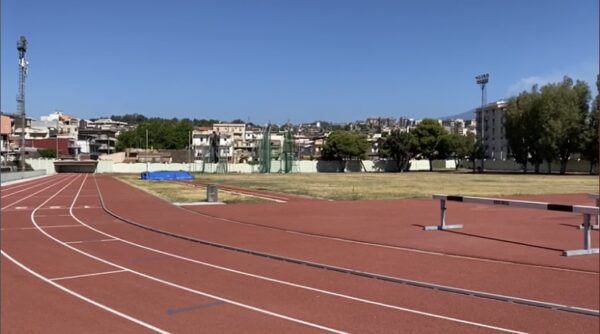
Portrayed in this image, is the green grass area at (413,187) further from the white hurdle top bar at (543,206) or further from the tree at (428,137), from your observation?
the tree at (428,137)

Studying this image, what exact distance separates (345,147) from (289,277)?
310 feet

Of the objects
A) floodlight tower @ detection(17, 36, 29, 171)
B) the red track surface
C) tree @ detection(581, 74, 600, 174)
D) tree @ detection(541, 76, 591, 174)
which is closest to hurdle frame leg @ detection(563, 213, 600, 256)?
the red track surface

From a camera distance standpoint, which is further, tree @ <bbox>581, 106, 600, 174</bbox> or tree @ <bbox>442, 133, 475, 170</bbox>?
tree @ <bbox>442, 133, 475, 170</bbox>

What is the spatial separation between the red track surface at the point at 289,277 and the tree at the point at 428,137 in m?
82.4

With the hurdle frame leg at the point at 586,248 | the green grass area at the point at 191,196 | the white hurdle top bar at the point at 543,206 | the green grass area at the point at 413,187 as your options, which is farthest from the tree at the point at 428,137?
the hurdle frame leg at the point at 586,248

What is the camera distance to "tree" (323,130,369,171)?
10250 cm

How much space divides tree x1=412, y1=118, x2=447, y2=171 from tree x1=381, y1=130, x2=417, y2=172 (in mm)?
1327

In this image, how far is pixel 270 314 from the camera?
21.1ft

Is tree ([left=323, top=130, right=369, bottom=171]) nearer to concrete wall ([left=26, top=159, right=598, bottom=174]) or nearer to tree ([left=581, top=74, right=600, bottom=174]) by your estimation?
concrete wall ([left=26, top=159, right=598, bottom=174])

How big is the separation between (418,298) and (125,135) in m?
154

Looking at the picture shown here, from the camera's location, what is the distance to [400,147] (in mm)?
97375

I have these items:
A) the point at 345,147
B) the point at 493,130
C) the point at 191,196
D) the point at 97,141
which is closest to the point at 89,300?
the point at 191,196

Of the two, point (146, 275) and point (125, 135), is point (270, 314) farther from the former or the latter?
point (125, 135)

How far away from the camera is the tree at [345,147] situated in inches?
4035
